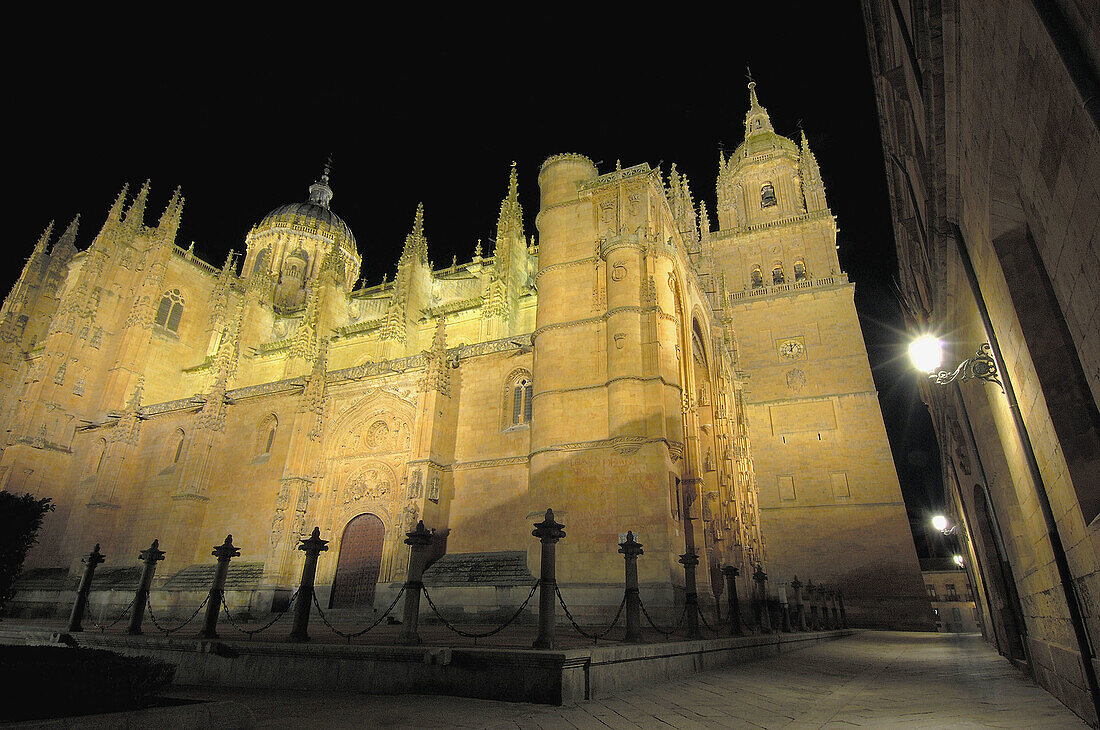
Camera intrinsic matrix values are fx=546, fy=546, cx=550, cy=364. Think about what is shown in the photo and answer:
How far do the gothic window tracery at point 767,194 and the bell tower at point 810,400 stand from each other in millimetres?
67

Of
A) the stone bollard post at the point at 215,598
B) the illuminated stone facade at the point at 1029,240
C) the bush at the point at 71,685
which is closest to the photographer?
the illuminated stone facade at the point at 1029,240

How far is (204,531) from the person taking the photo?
2158 cm

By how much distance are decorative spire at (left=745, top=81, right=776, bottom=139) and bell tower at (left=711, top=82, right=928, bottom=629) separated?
426 cm

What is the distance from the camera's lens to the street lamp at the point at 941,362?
614 cm

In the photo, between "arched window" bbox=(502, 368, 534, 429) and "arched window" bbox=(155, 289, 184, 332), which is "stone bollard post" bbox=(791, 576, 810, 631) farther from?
"arched window" bbox=(155, 289, 184, 332)

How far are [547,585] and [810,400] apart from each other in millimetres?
24556

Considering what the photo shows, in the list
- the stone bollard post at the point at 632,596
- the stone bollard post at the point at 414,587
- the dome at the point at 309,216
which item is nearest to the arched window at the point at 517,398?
the stone bollard post at the point at 632,596

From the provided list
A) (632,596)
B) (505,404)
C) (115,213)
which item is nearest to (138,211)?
(115,213)

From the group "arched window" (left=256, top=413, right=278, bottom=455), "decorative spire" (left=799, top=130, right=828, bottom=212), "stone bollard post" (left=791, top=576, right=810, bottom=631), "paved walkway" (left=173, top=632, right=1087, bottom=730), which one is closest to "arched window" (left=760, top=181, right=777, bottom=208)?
"decorative spire" (left=799, top=130, right=828, bottom=212)

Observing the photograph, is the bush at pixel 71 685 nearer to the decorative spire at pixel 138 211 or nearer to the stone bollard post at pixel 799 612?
the stone bollard post at pixel 799 612

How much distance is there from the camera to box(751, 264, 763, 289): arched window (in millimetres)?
32812

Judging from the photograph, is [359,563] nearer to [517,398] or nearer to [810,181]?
[517,398]

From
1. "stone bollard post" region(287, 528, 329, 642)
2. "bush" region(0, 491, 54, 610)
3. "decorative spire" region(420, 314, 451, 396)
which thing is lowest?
"stone bollard post" region(287, 528, 329, 642)

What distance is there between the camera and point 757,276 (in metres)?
33.1
